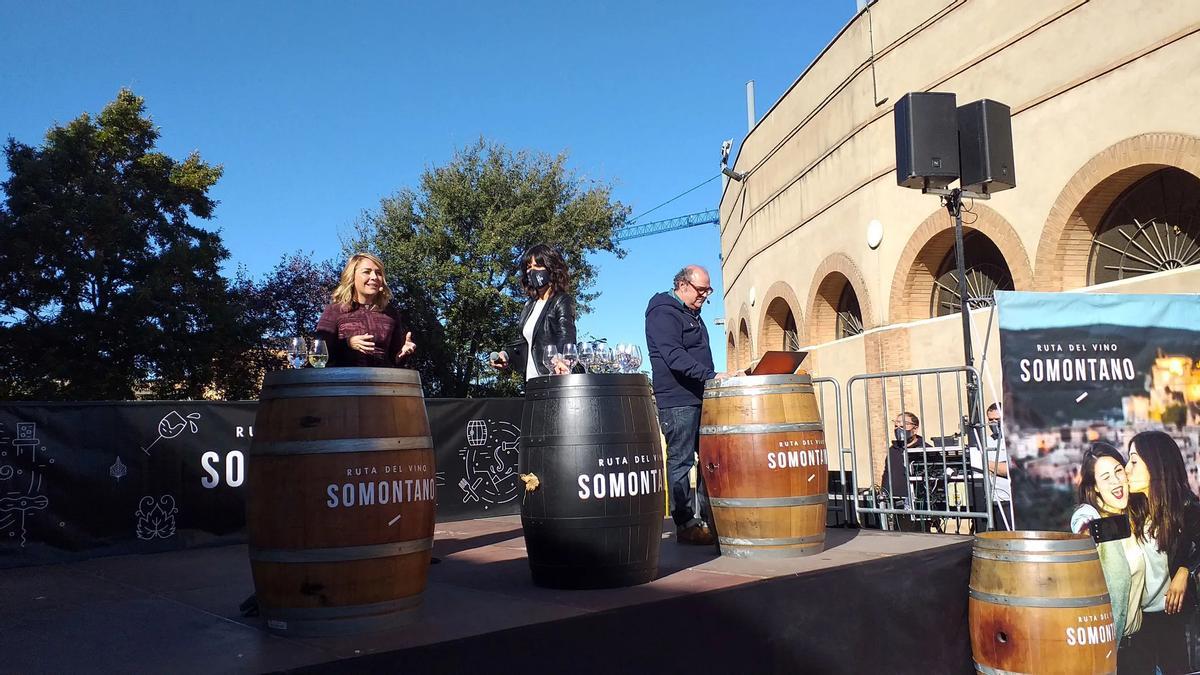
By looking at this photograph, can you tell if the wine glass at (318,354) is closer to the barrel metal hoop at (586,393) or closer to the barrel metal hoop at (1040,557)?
the barrel metal hoop at (586,393)

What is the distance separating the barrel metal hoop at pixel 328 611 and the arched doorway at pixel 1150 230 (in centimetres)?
1014

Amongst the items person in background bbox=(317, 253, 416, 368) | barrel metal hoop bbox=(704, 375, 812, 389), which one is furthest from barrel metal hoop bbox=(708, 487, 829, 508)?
person in background bbox=(317, 253, 416, 368)

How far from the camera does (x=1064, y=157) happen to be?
35.1 feet

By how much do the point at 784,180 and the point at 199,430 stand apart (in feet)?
46.2

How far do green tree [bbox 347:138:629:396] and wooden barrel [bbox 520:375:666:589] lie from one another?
19164 millimetres

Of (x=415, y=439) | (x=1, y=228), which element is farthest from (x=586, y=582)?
(x=1, y=228)

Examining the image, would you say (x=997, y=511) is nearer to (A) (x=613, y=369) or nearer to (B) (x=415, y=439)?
(A) (x=613, y=369)

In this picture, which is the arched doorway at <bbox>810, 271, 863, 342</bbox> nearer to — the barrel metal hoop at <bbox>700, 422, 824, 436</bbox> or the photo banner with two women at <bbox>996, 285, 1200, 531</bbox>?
the photo banner with two women at <bbox>996, 285, 1200, 531</bbox>

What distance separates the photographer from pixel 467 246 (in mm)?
23328

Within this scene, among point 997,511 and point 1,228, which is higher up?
point 1,228

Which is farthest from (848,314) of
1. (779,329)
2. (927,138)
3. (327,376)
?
(327,376)

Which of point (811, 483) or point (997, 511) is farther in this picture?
point (997, 511)

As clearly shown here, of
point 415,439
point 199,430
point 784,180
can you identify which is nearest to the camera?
point 415,439

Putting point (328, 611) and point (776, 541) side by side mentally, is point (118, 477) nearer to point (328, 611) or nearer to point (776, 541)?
point (328, 611)
